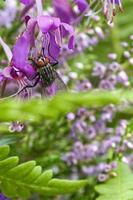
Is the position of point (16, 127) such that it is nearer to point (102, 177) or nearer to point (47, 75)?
point (47, 75)

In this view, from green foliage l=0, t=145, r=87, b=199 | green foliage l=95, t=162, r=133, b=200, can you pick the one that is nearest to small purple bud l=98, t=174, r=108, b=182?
green foliage l=95, t=162, r=133, b=200

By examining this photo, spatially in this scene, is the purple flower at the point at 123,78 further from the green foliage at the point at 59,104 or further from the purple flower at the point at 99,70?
the green foliage at the point at 59,104

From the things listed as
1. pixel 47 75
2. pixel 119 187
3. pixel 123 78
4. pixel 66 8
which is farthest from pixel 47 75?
pixel 123 78

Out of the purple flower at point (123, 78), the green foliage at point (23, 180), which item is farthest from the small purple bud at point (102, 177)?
the green foliage at point (23, 180)

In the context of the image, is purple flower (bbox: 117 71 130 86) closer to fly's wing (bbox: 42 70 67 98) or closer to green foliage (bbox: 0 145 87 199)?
fly's wing (bbox: 42 70 67 98)

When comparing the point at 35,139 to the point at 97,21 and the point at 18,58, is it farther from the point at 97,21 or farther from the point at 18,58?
the point at 18,58

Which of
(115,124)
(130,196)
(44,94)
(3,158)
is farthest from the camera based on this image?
(115,124)

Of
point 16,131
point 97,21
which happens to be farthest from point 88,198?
point 97,21
